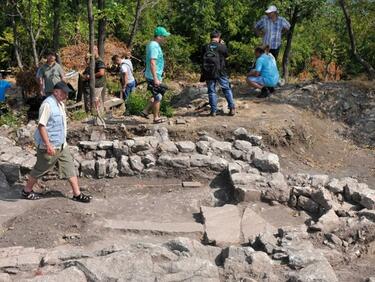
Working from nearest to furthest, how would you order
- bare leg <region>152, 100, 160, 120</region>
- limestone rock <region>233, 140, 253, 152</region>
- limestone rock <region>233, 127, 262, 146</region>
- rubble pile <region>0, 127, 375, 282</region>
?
rubble pile <region>0, 127, 375, 282</region> → limestone rock <region>233, 140, 253, 152</region> → limestone rock <region>233, 127, 262, 146</region> → bare leg <region>152, 100, 160, 120</region>

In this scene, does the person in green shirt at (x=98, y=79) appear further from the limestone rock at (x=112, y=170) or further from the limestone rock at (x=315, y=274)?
the limestone rock at (x=315, y=274)

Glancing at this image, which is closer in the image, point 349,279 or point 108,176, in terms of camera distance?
point 349,279

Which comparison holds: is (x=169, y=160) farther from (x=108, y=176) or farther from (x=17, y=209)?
(x=17, y=209)

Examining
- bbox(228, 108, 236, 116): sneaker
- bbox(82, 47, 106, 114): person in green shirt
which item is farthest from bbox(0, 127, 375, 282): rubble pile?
bbox(82, 47, 106, 114): person in green shirt

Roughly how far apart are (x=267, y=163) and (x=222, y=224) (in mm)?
1839

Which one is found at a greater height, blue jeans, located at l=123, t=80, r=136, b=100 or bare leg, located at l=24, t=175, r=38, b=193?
blue jeans, located at l=123, t=80, r=136, b=100

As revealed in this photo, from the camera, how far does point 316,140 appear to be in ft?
33.7

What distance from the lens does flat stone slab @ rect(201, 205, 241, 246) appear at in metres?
6.56

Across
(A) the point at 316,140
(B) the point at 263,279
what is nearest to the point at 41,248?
(B) the point at 263,279

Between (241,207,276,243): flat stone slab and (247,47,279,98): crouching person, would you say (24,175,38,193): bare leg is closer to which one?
(241,207,276,243): flat stone slab

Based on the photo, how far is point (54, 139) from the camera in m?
7.38

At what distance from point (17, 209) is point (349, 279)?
4641 millimetres

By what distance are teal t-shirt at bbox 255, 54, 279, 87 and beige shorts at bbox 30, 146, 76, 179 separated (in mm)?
5067

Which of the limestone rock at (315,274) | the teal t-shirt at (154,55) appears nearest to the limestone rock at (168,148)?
the teal t-shirt at (154,55)
